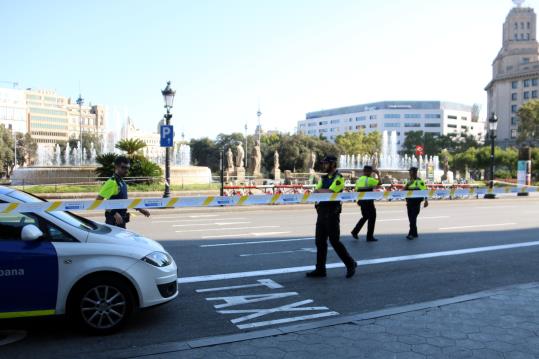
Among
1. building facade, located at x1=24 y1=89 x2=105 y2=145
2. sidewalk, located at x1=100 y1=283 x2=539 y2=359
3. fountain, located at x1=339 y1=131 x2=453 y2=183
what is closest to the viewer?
sidewalk, located at x1=100 y1=283 x2=539 y2=359

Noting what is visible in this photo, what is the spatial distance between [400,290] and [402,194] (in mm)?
4525

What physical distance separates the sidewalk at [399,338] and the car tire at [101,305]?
578 millimetres

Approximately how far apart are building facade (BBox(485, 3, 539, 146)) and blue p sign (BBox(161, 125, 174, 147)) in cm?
11392

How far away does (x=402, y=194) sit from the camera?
11.5 m

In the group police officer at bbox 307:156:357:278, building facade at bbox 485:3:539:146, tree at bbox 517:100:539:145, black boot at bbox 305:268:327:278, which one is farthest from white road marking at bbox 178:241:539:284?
building facade at bbox 485:3:539:146

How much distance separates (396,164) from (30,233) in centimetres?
7936

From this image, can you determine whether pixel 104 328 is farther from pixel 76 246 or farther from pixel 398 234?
pixel 398 234

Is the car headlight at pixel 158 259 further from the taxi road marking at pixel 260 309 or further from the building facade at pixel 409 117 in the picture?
the building facade at pixel 409 117

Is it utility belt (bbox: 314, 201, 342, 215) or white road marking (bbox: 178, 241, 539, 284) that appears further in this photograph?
white road marking (bbox: 178, 241, 539, 284)

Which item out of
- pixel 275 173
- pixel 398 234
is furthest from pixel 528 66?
pixel 398 234

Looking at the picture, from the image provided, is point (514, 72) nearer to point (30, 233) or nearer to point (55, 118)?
point (55, 118)

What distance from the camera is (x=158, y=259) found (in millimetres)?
5578

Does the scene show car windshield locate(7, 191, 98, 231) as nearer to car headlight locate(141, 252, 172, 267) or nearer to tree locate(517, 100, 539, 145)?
car headlight locate(141, 252, 172, 267)

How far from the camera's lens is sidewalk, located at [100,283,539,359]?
4695 millimetres
